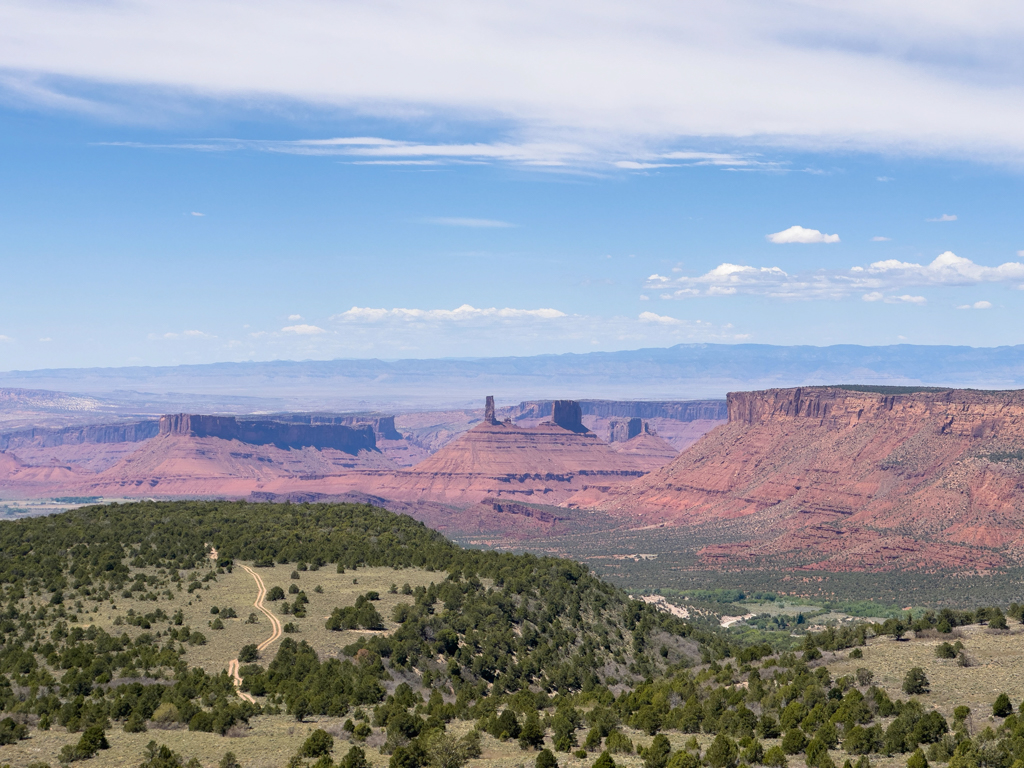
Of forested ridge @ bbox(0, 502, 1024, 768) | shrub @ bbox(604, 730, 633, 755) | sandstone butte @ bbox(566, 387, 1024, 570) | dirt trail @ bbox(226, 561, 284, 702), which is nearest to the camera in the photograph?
shrub @ bbox(604, 730, 633, 755)

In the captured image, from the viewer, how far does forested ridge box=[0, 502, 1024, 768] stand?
143 feet

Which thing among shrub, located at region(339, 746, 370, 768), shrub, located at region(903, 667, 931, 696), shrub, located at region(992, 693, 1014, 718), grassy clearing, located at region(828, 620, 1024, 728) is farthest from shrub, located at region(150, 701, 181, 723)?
shrub, located at region(992, 693, 1014, 718)

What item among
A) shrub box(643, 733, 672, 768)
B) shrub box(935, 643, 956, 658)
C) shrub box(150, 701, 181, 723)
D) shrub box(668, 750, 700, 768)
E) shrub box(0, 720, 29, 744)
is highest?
shrub box(935, 643, 956, 658)

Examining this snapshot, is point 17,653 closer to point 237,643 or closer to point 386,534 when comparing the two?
point 237,643

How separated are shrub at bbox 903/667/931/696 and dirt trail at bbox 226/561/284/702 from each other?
30.3 m

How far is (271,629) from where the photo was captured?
62.7 meters

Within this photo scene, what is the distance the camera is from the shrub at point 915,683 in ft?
163

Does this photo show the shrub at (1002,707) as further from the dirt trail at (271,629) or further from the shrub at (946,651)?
the dirt trail at (271,629)

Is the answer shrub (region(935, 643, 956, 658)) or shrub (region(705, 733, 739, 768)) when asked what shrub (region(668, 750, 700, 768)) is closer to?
shrub (region(705, 733, 739, 768))

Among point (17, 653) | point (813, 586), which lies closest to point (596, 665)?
point (17, 653)

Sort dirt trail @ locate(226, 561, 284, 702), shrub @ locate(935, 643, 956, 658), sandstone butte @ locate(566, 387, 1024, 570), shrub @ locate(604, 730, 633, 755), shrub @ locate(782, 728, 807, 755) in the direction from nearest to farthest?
1. shrub @ locate(782, 728, 807, 755)
2. shrub @ locate(604, 730, 633, 755)
3. dirt trail @ locate(226, 561, 284, 702)
4. shrub @ locate(935, 643, 956, 658)
5. sandstone butte @ locate(566, 387, 1024, 570)

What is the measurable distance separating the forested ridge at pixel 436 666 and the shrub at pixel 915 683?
0.51ft

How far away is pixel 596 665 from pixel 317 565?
2371cm

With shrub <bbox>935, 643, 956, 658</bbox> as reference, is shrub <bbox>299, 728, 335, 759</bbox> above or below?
below
